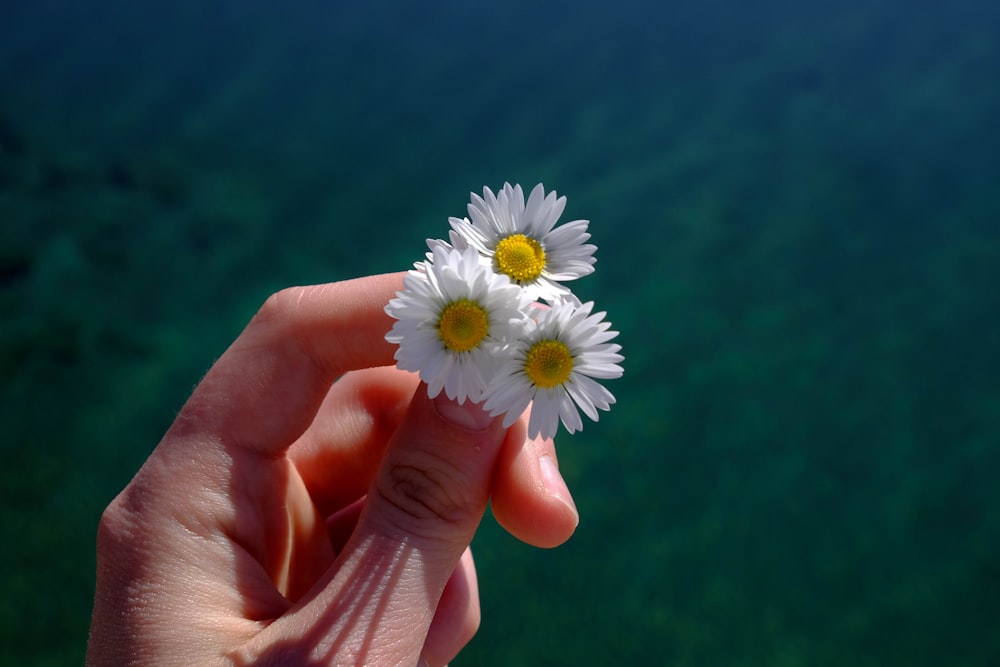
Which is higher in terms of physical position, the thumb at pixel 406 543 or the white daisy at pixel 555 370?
the white daisy at pixel 555 370

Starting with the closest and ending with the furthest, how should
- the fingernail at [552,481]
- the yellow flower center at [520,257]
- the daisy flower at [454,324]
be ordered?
the daisy flower at [454,324], the yellow flower center at [520,257], the fingernail at [552,481]

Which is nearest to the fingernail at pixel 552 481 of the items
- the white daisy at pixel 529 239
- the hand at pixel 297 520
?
the hand at pixel 297 520

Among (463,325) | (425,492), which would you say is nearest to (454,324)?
(463,325)

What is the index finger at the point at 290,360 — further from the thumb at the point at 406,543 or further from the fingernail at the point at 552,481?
the fingernail at the point at 552,481

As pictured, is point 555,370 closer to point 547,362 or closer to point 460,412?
point 547,362

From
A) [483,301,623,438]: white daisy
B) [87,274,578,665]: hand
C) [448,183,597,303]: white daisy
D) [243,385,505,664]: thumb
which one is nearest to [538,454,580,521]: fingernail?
[87,274,578,665]: hand

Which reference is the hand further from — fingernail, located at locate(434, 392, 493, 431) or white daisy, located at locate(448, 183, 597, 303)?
white daisy, located at locate(448, 183, 597, 303)
